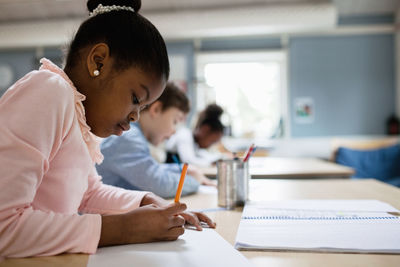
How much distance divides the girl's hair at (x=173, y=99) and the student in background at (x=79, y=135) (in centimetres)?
91

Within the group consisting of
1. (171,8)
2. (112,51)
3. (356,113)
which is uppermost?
(171,8)

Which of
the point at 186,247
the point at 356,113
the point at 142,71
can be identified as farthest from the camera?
the point at 356,113

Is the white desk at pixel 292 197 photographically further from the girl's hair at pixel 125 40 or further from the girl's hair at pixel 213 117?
the girl's hair at pixel 213 117

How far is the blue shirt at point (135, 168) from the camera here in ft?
3.91

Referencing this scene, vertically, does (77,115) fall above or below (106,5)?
below

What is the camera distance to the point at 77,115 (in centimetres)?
70

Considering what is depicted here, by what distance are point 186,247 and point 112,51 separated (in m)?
0.41

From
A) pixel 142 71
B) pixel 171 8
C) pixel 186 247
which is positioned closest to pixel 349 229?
pixel 186 247

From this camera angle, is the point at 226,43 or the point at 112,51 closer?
the point at 112,51

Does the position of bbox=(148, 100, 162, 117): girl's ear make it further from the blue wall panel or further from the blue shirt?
the blue wall panel

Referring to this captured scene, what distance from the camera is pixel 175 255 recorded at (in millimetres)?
569

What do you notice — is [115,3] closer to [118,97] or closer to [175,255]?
[118,97]

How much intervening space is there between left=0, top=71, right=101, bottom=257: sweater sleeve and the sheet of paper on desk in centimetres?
4

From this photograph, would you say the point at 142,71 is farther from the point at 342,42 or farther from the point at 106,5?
the point at 342,42
